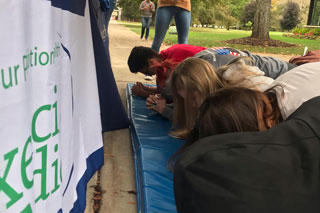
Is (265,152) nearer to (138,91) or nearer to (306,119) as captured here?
(306,119)

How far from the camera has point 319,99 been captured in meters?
1.00

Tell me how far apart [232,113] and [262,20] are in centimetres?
1308

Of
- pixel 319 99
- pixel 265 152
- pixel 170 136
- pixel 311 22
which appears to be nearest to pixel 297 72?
pixel 319 99

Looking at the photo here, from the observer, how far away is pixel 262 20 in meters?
13.0

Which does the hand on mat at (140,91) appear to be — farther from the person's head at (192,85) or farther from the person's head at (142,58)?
the person's head at (192,85)

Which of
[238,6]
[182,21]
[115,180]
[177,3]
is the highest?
[238,6]

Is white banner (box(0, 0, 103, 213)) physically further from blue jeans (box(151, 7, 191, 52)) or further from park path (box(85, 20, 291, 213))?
blue jeans (box(151, 7, 191, 52))

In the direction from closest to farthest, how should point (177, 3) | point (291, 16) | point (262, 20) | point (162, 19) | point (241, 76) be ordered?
point (241, 76) < point (177, 3) < point (162, 19) < point (262, 20) < point (291, 16)

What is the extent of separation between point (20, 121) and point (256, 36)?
13203 millimetres

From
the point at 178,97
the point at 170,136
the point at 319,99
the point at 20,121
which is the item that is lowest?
the point at 170,136

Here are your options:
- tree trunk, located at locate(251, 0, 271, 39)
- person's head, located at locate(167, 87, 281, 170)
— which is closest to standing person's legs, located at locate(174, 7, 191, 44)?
person's head, located at locate(167, 87, 281, 170)

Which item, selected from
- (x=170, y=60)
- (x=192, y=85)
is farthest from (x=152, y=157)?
(x=170, y=60)

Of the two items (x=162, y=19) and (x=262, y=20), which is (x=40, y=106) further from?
(x=262, y=20)

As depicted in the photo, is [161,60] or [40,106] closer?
[40,106]
